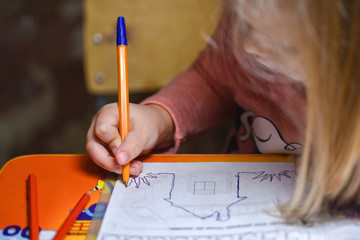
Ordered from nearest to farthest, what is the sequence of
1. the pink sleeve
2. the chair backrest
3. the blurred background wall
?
the pink sleeve, the chair backrest, the blurred background wall

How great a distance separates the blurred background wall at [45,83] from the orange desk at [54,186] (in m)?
0.79

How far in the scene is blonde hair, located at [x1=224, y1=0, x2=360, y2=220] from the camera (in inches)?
11.8

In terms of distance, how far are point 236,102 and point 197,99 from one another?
0.06 m

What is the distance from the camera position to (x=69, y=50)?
1.44 metres

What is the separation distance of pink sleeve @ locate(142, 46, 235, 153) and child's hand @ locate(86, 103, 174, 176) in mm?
53

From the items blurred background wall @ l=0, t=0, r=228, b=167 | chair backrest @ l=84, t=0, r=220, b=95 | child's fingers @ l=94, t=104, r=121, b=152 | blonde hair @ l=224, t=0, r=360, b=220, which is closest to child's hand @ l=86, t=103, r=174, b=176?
child's fingers @ l=94, t=104, r=121, b=152

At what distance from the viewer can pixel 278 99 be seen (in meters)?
0.47

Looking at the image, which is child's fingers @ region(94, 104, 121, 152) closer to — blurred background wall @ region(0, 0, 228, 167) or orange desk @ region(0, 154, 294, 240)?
orange desk @ region(0, 154, 294, 240)

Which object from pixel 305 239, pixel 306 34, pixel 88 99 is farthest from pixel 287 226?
pixel 88 99

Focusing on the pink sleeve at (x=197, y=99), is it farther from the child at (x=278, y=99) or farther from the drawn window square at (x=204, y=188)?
the drawn window square at (x=204, y=188)

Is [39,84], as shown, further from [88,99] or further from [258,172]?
[258,172]

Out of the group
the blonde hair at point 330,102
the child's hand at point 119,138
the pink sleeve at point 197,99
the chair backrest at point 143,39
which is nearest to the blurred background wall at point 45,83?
the chair backrest at point 143,39

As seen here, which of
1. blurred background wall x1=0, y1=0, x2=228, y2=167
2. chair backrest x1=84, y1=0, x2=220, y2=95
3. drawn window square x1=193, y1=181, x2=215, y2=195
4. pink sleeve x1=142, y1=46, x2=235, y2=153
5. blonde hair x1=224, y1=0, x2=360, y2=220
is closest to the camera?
blonde hair x1=224, y1=0, x2=360, y2=220

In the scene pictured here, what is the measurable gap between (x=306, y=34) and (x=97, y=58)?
559 millimetres
